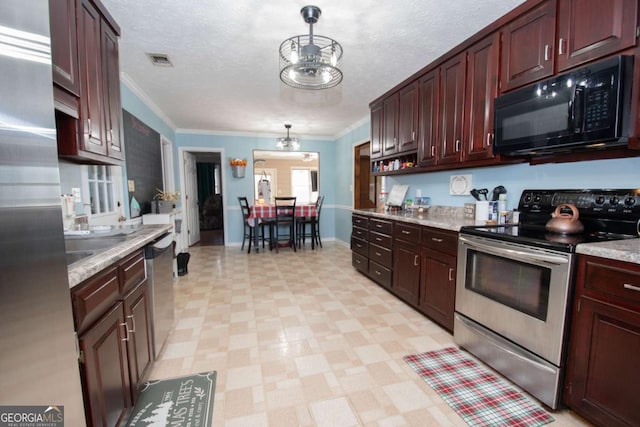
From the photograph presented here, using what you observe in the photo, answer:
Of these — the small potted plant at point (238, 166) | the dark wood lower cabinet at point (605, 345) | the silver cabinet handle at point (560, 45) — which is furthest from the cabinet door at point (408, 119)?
the small potted plant at point (238, 166)

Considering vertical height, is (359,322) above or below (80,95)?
below

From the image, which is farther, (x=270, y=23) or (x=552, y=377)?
(x=270, y=23)

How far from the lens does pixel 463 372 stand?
1727 mm

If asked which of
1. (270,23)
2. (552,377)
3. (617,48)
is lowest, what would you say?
(552,377)

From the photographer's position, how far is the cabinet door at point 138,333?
4.43ft

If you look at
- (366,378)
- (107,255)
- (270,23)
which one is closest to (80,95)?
(107,255)

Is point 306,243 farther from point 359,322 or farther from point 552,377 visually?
point 552,377

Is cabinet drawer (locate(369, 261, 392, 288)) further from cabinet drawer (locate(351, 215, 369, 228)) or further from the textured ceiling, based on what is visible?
the textured ceiling

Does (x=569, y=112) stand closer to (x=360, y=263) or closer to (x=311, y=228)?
(x=360, y=263)

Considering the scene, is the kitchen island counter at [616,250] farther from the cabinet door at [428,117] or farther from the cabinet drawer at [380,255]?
the cabinet drawer at [380,255]

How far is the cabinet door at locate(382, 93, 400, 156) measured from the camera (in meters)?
3.17

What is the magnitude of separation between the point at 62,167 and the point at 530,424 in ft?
10.4

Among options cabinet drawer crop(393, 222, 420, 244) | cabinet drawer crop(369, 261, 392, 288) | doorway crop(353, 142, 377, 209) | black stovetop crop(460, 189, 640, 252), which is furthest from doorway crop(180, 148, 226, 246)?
black stovetop crop(460, 189, 640, 252)

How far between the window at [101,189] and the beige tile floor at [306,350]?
3.75ft
